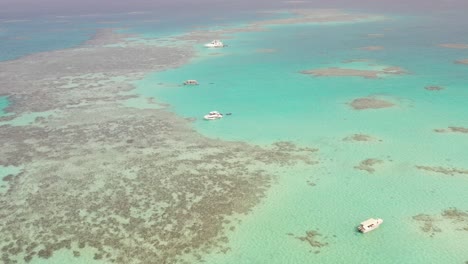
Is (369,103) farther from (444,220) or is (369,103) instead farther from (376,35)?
(376,35)

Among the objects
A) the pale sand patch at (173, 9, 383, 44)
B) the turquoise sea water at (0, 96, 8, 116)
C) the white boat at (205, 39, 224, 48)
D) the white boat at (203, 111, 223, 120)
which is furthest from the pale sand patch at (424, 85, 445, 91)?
the turquoise sea water at (0, 96, 8, 116)

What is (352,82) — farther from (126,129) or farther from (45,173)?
(45,173)

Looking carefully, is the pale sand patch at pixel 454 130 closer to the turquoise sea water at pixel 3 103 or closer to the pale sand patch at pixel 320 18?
the turquoise sea water at pixel 3 103

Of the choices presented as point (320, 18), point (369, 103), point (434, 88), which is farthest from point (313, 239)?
point (320, 18)

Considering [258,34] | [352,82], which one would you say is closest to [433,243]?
[352,82]

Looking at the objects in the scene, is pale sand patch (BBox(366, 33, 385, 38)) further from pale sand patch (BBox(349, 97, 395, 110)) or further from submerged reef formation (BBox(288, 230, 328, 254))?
submerged reef formation (BBox(288, 230, 328, 254))

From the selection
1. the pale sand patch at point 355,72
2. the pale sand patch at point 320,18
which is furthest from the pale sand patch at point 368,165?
the pale sand patch at point 320,18

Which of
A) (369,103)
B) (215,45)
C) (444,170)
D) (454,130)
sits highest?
(215,45)
